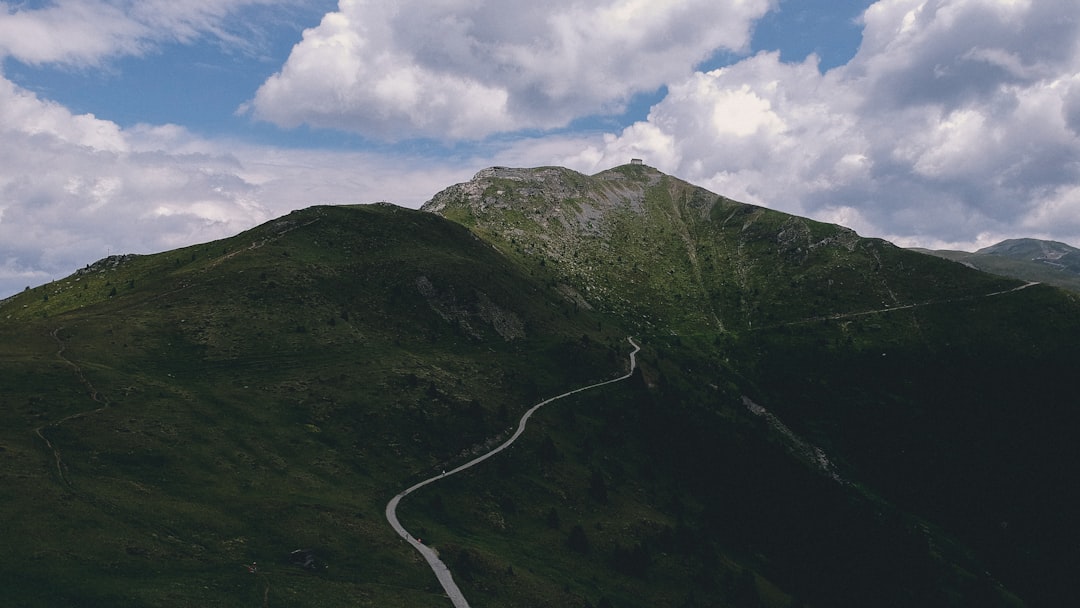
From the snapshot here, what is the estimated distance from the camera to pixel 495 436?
9944cm

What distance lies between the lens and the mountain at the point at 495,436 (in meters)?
54.6

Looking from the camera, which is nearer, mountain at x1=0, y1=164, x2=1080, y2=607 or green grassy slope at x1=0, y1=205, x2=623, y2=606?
green grassy slope at x1=0, y1=205, x2=623, y2=606

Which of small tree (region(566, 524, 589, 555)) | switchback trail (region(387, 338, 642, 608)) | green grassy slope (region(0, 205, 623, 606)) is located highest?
green grassy slope (region(0, 205, 623, 606))

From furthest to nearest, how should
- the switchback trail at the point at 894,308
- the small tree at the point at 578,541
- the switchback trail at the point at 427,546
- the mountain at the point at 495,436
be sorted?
the switchback trail at the point at 894,308, the small tree at the point at 578,541, the switchback trail at the point at 427,546, the mountain at the point at 495,436

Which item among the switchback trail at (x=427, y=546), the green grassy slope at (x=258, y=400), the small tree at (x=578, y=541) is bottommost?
the small tree at (x=578, y=541)

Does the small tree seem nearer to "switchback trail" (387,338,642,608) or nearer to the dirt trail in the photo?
"switchback trail" (387,338,642,608)

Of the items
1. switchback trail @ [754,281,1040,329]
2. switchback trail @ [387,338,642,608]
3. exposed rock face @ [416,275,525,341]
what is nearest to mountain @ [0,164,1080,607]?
exposed rock face @ [416,275,525,341]

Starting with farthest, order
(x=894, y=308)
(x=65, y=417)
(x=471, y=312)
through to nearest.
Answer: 1. (x=894, y=308)
2. (x=471, y=312)
3. (x=65, y=417)

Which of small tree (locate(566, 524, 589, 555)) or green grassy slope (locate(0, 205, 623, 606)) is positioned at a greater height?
green grassy slope (locate(0, 205, 623, 606))

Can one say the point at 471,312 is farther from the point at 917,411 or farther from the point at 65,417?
the point at 917,411

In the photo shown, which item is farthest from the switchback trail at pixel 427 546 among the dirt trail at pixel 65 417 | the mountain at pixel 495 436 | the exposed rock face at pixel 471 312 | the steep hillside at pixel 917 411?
the steep hillside at pixel 917 411

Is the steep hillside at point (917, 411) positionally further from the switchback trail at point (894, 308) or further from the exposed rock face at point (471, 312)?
the exposed rock face at point (471, 312)

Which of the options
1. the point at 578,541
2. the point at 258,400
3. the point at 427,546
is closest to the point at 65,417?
the point at 258,400

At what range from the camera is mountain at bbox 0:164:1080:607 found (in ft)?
179
